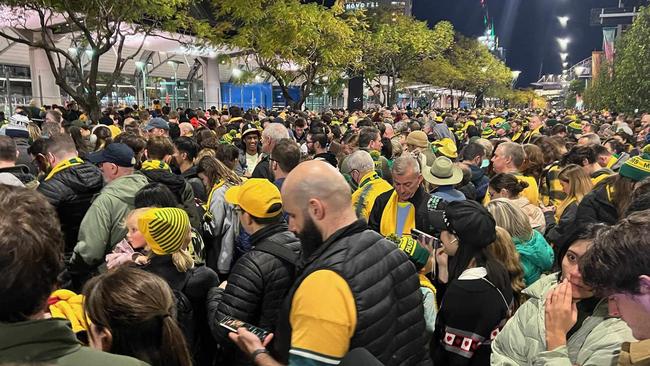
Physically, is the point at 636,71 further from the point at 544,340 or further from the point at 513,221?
the point at 544,340

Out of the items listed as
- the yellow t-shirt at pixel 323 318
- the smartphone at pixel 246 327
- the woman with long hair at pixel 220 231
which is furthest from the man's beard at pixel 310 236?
the woman with long hair at pixel 220 231

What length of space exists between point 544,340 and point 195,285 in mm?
2010

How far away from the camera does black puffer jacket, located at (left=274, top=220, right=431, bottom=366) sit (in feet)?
6.77

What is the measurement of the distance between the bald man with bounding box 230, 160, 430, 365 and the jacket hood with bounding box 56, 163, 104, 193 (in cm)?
291

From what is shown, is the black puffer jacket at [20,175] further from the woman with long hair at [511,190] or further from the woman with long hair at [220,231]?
the woman with long hair at [511,190]

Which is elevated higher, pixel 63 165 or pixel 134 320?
pixel 63 165

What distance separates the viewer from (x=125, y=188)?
4.31 metres

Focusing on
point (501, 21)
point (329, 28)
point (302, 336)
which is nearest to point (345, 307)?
point (302, 336)

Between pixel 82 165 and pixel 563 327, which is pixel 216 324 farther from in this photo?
pixel 82 165

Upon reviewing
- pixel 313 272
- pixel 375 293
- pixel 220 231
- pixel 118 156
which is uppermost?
pixel 118 156

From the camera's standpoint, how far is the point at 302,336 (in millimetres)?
1984

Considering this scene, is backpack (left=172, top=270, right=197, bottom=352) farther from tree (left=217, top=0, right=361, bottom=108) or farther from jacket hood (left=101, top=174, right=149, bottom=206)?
tree (left=217, top=0, right=361, bottom=108)

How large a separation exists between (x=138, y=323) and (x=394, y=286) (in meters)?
1.13

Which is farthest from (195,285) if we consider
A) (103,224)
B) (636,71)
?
(636,71)
